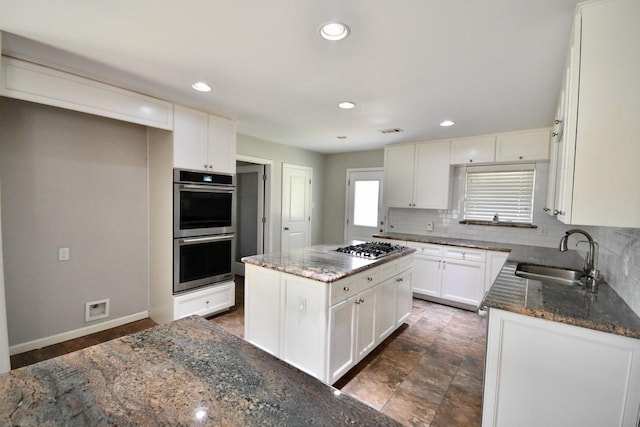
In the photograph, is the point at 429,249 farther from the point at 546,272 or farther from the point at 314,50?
the point at 314,50

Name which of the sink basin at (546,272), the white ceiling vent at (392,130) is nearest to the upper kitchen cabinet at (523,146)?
the white ceiling vent at (392,130)

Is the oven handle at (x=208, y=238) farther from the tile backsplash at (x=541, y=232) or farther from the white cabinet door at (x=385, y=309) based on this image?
the tile backsplash at (x=541, y=232)

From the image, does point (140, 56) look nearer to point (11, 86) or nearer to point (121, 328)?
point (11, 86)

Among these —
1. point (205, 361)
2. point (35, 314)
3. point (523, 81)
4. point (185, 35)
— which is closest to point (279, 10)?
point (185, 35)

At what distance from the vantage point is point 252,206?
5047 millimetres

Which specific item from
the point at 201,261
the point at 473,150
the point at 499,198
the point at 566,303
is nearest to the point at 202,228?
the point at 201,261

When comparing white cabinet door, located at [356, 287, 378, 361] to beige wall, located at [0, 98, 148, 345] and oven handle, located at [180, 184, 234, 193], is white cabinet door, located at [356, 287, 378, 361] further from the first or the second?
beige wall, located at [0, 98, 148, 345]

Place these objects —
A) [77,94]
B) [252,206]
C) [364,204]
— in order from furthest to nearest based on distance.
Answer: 1. [364,204]
2. [252,206]
3. [77,94]

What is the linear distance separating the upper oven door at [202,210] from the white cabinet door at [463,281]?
9.41ft

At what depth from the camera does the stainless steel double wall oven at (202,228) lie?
115 inches

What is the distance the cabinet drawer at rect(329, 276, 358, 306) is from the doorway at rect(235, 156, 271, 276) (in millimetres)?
2758

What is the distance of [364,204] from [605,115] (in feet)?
13.2

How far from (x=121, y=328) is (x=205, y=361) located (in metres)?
2.75

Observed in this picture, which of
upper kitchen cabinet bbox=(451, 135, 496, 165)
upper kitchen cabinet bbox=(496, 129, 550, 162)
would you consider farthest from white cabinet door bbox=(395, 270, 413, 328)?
upper kitchen cabinet bbox=(496, 129, 550, 162)
